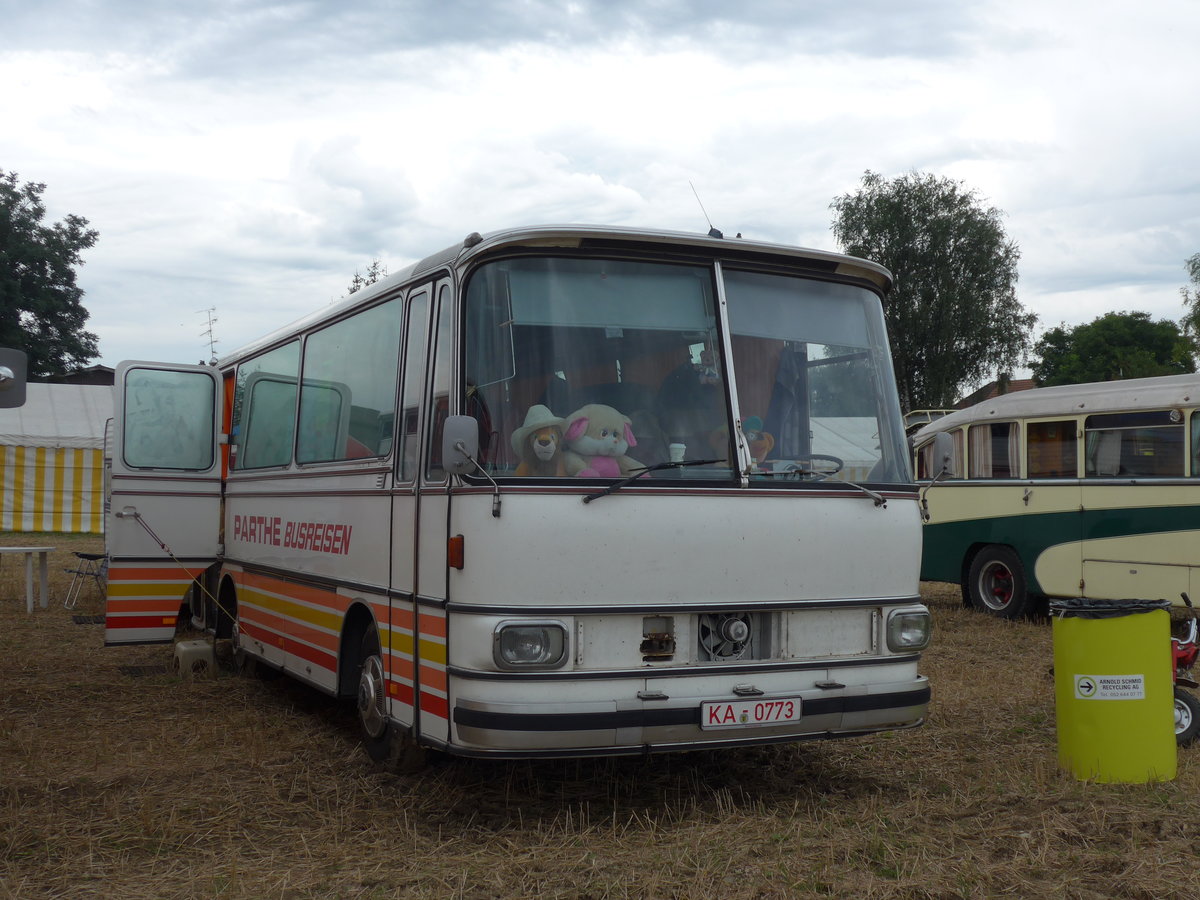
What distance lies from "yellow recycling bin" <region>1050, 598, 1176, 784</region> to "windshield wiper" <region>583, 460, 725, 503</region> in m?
2.35

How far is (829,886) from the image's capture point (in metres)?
4.78

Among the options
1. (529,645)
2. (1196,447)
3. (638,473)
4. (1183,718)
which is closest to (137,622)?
(529,645)

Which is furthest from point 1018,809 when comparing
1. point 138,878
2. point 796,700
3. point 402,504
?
point 138,878

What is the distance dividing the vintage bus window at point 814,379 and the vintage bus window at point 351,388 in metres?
1.94

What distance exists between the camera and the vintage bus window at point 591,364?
549 centimetres

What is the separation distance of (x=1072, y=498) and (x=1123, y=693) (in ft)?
23.9

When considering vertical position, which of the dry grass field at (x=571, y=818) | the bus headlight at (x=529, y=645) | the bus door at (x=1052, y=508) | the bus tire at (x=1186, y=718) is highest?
the bus door at (x=1052, y=508)

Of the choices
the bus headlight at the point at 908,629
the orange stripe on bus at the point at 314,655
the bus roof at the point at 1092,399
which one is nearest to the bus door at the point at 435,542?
the orange stripe on bus at the point at 314,655

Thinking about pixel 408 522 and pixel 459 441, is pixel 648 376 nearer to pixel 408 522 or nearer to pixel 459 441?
pixel 459 441

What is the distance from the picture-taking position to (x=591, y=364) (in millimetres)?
5598

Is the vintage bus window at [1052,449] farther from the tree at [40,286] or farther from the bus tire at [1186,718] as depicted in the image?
the tree at [40,286]

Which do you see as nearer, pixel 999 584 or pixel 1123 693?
pixel 1123 693

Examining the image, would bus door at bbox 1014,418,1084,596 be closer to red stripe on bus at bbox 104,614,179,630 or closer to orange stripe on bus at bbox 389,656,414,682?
red stripe on bus at bbox 104,614,179,630

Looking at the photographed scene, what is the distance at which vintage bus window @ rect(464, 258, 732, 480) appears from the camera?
5.49 m
